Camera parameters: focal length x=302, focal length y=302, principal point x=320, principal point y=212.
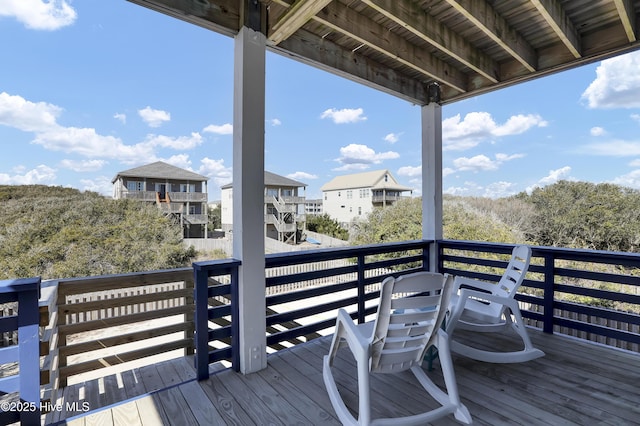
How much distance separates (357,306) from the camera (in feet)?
11.0

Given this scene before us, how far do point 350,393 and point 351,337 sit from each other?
0.58m

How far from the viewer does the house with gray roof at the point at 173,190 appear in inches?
279

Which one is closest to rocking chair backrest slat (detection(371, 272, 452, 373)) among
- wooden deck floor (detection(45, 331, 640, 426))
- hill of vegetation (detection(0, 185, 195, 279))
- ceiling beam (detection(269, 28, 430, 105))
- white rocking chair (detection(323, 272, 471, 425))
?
white rocking chair (detection(323, 272, 471, 425))

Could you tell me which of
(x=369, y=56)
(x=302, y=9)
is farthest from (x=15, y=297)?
(x=369, y=56)

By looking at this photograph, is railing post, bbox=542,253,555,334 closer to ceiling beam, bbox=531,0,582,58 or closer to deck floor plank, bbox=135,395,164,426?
ceiling beam, bbox=531,0,582,58

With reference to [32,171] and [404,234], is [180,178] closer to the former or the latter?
[32,171]

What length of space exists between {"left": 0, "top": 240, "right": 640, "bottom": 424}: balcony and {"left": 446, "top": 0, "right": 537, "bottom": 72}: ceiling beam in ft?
6.52

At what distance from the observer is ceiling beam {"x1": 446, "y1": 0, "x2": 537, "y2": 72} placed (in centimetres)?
234

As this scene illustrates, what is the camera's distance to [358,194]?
11.8 meters

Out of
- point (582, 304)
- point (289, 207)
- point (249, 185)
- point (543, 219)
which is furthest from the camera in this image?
point (543, 219)

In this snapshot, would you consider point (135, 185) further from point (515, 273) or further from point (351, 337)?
point (515, 273)

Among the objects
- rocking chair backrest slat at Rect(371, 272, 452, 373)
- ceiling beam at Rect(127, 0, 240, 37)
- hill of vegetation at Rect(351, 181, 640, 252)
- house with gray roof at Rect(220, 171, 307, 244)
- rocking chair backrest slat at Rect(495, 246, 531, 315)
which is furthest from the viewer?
hill of vegetation at Rect(351, 181, 640, 252)

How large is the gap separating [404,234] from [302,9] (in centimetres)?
803

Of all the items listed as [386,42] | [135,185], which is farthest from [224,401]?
[135,185]
